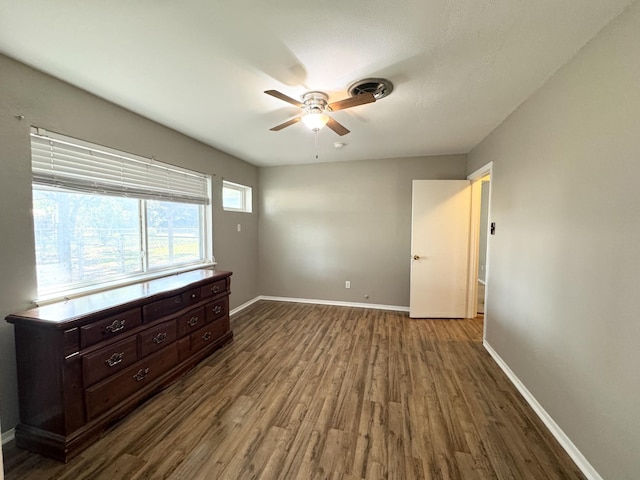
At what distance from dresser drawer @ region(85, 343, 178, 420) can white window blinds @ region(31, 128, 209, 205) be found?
4.76 feet

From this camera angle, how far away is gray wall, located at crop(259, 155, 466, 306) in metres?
4.21

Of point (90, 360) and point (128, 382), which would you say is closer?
point (90, 360)

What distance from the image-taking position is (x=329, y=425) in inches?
72.7

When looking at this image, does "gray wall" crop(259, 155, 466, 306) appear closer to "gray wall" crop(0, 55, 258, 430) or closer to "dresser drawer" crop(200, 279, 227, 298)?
"dresser drawer" crop(200, 279, 227, 298)

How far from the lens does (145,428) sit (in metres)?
1.82

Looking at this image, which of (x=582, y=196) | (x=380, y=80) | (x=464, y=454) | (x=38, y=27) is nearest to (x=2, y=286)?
(x=38, y=27)

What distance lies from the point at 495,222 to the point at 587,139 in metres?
1.38

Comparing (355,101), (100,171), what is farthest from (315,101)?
(100,171)

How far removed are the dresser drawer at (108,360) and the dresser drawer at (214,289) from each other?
0.78m

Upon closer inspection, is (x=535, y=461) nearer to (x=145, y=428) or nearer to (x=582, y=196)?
(x=582, y=196)

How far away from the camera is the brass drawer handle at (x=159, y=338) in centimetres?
213

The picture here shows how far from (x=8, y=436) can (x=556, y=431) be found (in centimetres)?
350

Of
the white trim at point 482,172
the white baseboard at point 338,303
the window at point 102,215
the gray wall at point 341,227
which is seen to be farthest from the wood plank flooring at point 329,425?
the white trim at point 482,172

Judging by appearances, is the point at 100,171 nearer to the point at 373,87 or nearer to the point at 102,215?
the point at 102,215
